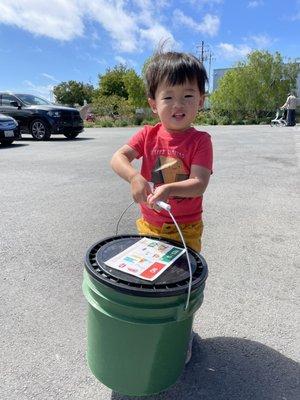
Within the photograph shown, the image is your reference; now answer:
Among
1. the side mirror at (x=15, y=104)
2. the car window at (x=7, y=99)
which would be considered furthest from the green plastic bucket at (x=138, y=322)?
the car window at (x=7, y=99)

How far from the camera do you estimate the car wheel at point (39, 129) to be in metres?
12.1

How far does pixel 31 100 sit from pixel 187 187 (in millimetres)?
12173

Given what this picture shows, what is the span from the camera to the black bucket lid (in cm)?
134

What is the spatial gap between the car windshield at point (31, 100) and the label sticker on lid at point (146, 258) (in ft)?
38.8

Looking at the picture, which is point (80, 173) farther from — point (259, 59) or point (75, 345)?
point (259, 59)

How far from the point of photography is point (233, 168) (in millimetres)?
7270

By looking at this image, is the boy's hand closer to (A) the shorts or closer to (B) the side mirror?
(A) the shorts

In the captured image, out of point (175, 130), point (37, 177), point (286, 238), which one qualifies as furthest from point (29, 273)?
point (37, 177)

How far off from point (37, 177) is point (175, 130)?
4893mm

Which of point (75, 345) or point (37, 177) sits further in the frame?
point (37, 177)

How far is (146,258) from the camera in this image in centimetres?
157

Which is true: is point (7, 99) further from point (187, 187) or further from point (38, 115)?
point (187, 187)

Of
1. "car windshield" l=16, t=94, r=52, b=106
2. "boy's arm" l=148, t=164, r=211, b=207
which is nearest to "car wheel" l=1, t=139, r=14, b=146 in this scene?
"car windshield" l=16, t=94, r=52, b=106

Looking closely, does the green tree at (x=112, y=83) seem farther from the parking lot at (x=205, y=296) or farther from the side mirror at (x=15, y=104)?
the parking lot at (x=205, y=296)
